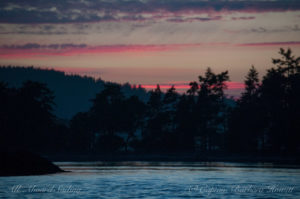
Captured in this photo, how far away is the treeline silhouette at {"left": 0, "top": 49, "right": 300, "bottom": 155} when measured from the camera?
294ft

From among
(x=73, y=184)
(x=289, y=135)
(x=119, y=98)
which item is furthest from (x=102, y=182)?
(x=119, y=98)

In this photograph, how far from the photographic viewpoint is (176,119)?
102312mm

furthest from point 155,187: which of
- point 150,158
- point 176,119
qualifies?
point 176,119

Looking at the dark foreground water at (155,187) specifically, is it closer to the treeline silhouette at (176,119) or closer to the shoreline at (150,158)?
the shoreline at (150,158)

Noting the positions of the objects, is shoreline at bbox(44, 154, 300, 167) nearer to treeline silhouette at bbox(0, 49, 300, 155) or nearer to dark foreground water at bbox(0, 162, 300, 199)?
treeline silhouette at bbox(0, 49, 300, 155)

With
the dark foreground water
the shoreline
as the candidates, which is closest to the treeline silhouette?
the shoreline

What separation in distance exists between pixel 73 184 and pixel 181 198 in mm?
10262

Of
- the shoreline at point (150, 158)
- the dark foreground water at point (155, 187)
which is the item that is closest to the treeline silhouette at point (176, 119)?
the shoreline at point (150, 158)

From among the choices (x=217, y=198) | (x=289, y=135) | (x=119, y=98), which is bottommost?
(x=217, y=198)

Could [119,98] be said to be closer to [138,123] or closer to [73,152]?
[138,123]

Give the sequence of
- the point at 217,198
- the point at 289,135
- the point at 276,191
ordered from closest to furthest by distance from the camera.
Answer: the point at 217,198, the point at 276,191, the point at 289,135

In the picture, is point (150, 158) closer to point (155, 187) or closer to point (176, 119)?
point (176, 119)

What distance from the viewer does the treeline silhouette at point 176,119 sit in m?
89.6

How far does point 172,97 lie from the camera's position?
104562 mm
